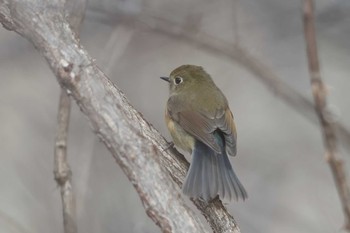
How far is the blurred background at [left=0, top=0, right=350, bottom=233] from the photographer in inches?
189

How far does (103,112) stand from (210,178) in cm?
103

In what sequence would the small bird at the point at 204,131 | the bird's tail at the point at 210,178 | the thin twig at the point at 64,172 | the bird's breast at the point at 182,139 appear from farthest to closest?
the bird's breast at the point at 182,139
the small bird at the point at 204,131
the bird's tail at the point at 210,178
the thin twig at the point at 64,172

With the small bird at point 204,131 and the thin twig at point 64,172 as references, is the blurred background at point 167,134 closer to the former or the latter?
the small bird at point 204,131

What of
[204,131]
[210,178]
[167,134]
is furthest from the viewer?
[167,134]

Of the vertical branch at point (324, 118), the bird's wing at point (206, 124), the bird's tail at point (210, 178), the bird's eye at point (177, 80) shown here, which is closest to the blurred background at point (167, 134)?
the bird's eye at point (177, 80)

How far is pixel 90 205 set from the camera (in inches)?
163

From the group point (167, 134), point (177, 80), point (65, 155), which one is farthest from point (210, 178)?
point (167, 134)

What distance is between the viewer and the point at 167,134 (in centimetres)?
534

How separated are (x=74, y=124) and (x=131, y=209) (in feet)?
2.86

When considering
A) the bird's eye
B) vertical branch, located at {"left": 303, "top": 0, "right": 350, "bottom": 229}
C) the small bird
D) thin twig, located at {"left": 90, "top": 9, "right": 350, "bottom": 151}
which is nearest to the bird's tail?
the small bird

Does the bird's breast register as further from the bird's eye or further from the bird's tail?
the bird's eye

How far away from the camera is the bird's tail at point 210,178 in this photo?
8.60 ft

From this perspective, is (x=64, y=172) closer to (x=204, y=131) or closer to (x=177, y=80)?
(x=204, y=131)

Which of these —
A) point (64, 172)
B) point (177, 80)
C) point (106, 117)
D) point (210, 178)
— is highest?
point (177, 80)
